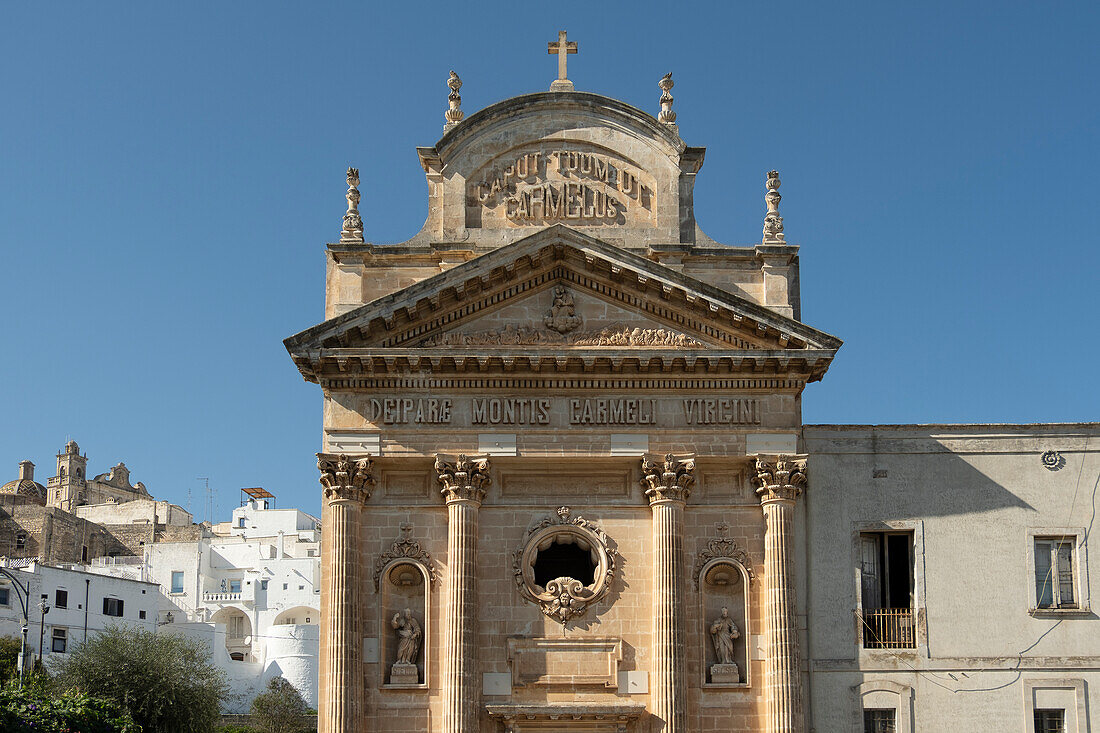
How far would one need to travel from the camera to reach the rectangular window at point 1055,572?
86.4 ft

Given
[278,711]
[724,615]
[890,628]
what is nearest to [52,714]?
[724,615]

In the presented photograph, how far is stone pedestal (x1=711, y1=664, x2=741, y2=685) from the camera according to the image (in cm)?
2508

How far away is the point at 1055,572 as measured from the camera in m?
26.4

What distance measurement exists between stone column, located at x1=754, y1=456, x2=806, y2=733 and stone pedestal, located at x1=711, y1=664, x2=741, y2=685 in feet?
1.87

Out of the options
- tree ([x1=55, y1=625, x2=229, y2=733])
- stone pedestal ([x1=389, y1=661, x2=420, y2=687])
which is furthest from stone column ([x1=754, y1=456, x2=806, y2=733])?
tree ([x1=55, y1=625, x2=229, y2=733])

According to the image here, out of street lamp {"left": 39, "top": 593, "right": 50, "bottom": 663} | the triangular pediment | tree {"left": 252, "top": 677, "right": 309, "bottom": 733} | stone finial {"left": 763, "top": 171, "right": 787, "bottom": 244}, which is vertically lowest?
tree {"left": 252, "top": 677, "right": 309, "bottom": 733}

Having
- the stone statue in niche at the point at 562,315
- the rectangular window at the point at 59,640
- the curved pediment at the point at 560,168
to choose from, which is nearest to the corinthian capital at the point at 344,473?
the stone statue in niche at the point at 562,315

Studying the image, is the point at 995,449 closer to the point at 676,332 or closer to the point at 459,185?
the point at 676,332

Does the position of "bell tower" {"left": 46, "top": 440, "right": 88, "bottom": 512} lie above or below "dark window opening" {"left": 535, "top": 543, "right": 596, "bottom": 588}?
above

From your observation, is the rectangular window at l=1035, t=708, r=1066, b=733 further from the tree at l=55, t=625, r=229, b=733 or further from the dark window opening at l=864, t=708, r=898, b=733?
the tree at l=55, t=625, r=229, b=733

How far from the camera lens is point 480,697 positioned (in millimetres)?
24859

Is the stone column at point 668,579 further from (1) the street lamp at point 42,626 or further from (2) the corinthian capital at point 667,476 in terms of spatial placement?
(1) the street lamp at point 42,626

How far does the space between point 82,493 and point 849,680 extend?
281 ft

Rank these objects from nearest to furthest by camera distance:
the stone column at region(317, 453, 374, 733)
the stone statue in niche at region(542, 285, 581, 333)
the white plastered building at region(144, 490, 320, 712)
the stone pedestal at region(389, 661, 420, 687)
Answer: the stone column at region(317, 453, 374, 733) → the stone pedestal at region(389, 661, 420, 687) → the stone statue in niche at region(542, 285, 581, 333) → the white plastered building at region(144, 490, 320, 712)
